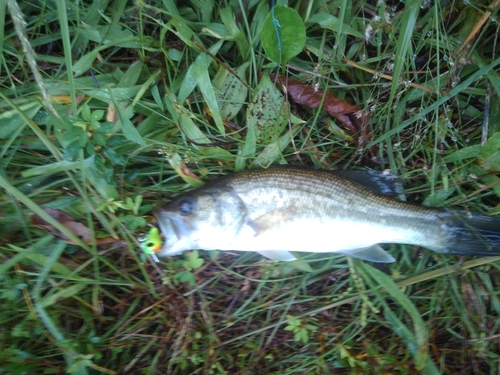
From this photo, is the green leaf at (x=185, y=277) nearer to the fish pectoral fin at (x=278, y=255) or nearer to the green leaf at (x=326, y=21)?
the fish pectoral fin at (x=278, y=255)

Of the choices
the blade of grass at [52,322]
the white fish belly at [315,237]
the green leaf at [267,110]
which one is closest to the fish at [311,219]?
the white fish belly at [315,237]

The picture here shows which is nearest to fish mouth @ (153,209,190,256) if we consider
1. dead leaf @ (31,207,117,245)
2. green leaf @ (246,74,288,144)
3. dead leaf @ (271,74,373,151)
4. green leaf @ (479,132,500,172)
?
dead leaf @ (31,207,117,245)

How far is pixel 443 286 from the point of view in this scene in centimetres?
276

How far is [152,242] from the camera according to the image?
101 inches

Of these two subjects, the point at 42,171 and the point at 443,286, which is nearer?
the point at 42,171

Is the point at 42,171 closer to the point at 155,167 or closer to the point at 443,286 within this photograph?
the point at 155,167

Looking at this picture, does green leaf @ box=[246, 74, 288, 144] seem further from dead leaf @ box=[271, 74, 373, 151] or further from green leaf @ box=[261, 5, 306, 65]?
green leaf @ box=[261, 5, 306, 65]

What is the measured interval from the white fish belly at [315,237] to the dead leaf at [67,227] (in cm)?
94

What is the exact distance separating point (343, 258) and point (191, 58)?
1.85 meters

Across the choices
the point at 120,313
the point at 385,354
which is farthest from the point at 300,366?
the point at 120,313

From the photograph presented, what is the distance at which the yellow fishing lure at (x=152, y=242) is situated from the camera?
8.40 ft

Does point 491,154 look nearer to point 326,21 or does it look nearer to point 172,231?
point 326,21

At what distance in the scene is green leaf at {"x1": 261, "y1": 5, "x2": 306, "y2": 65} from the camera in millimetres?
2422

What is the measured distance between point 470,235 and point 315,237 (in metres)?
1.12
